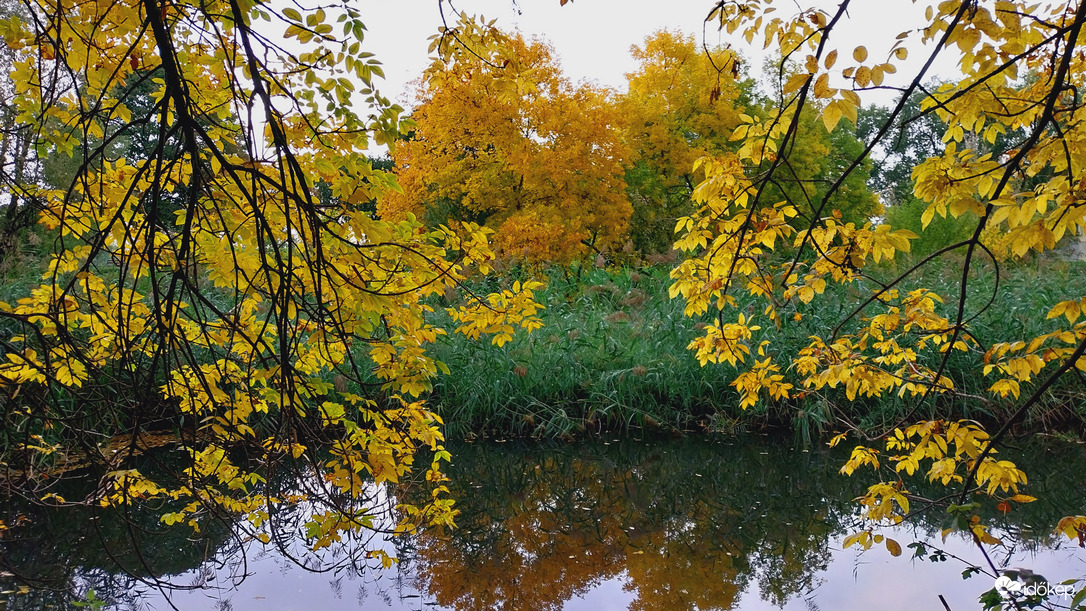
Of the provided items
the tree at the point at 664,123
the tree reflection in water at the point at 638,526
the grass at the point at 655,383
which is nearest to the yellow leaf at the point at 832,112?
the tree reflection in water at the point at 638,526

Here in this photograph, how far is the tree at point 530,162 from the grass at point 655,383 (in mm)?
3291

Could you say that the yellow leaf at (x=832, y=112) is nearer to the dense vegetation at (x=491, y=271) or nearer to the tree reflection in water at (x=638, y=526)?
the dense vegetation at (x=491, y=271)

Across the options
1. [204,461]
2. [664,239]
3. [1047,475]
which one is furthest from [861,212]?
[204,461]

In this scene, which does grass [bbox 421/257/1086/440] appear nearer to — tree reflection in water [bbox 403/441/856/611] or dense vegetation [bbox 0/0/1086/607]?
dense vegetation [bbox 0/0/1086/607]

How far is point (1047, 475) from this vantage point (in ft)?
17.9

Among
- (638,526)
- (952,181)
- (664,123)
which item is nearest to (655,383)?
(638,526)

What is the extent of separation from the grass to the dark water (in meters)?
0.93

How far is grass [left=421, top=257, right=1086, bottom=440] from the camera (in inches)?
261

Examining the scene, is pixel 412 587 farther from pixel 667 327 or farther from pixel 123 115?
pixel 667 327

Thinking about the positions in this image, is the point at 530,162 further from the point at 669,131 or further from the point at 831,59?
the point at 831,59

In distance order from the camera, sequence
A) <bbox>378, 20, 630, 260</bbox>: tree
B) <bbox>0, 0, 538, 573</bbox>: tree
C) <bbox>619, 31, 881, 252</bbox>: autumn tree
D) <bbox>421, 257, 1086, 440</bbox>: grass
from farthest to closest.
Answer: <bbox>619, 31, 881, 252</bbox>: autumn tree → <bbox>378, 20, 630, 260</bbox>: tree → <bbox>421, 257, 1086, 440</bbox>: grass → <bbox>0, 0, 538, 573</bbox>: tree

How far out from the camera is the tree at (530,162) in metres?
11.1

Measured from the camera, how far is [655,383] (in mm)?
6938

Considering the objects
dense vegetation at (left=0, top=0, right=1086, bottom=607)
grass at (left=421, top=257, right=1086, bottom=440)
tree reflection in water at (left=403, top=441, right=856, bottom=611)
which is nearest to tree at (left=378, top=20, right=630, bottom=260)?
dense vegetation at (left=0, top=0, right=1086, bottom=607)
